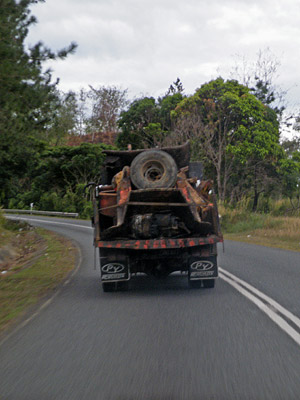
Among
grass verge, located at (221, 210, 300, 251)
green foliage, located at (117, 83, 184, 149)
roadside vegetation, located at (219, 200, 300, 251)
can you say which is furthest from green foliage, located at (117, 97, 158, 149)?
grass verge, located at (221, 210, 300, 251)

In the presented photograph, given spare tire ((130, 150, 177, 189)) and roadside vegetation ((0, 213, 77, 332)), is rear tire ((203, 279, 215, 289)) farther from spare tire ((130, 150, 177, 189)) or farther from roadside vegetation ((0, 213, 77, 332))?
roadside vegetation ((0, 213, 77, 332))

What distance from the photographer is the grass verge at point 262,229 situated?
21656mm

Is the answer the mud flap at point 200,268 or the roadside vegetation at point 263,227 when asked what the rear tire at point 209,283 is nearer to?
the mud flap at point 200,268

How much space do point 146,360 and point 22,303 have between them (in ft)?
14.3

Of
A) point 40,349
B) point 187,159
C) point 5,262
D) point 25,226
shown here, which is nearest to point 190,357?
point 40,349

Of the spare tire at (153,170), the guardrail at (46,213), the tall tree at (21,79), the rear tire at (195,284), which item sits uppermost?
the tall tree at (21,79)

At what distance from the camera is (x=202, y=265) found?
10031 mm

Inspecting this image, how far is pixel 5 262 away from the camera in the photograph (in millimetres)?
18828

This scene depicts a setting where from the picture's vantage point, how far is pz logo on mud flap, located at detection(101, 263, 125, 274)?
32.7 feet

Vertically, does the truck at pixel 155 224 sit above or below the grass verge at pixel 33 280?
above

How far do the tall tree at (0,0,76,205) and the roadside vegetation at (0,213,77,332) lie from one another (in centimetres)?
399

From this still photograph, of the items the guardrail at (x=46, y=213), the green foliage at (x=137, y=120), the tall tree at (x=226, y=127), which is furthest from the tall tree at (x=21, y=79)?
the guardrail at (x=46, y=213)

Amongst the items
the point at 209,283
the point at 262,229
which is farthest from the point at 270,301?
the point at 262,229

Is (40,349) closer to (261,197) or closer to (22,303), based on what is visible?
(22,303)
